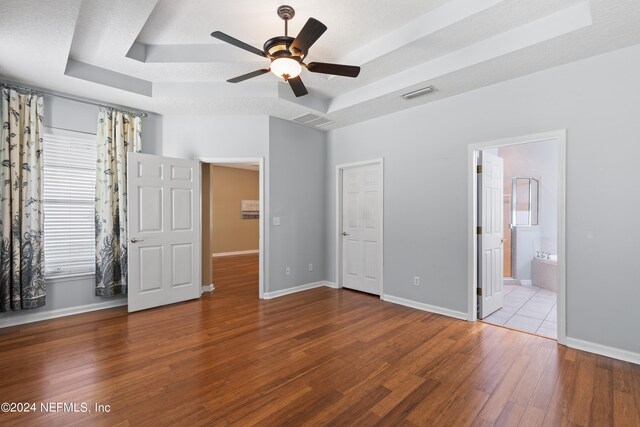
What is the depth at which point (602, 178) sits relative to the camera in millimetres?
2711

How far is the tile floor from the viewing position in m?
3.39

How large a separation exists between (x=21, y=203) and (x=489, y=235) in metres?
5.63

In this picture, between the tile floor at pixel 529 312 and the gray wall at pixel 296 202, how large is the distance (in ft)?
9.07

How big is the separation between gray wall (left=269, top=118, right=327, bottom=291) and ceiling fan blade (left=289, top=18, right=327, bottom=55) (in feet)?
7.51

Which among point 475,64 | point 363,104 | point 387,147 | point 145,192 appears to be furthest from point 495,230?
point 145,192

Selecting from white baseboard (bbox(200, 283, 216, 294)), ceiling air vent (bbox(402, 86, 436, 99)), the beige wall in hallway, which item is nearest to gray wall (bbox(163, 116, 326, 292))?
white baseboard (bbox(200, 283, 216, 294))

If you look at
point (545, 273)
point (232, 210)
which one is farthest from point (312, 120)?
point (232, 210)

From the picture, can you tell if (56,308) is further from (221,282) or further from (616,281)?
(616,281)

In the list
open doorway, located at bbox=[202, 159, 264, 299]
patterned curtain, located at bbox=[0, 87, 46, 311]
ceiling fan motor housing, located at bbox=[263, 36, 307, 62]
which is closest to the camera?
ceiling fan motor housing, located at bbox=[263, 36, 307, 62]

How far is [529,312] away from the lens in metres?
3.93

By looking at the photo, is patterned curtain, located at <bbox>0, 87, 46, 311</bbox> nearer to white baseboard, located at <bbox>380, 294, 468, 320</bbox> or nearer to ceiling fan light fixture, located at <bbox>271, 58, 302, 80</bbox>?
ceiling fan light fixture, located at <bbox>271, 58, 302, 80</bbox>

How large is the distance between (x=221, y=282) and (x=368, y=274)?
9.09ft

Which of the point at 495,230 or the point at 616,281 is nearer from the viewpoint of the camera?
the point at 616,281

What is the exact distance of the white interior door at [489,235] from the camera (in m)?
3.59
